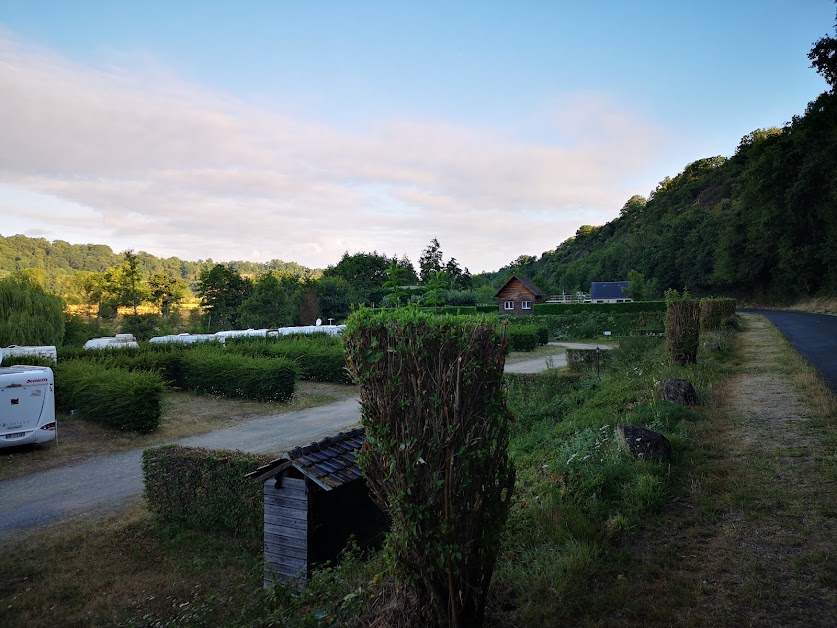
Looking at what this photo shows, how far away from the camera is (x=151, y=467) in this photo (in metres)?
8.23

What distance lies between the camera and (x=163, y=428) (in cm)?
1422

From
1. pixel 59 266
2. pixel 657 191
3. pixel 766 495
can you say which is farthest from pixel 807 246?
pixel 59 266

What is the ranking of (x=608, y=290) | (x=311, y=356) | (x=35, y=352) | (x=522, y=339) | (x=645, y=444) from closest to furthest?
1. (x=645, y=444)
2. (x=35, y=352)
3. (x=311, y=356)
4. (x=522, y=339)
5. (x=608, y=290)

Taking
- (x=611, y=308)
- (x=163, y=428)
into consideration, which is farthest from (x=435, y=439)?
(x=611, y=308)

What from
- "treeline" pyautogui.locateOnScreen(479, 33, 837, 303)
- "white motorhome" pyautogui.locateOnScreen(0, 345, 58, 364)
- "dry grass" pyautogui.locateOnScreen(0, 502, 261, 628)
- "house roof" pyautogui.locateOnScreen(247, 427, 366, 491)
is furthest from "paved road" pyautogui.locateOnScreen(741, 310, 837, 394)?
"white motorhome" pyautogui.locateOnScreen(0, 345, 58, 364)

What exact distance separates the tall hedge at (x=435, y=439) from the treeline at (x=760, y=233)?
1557cm

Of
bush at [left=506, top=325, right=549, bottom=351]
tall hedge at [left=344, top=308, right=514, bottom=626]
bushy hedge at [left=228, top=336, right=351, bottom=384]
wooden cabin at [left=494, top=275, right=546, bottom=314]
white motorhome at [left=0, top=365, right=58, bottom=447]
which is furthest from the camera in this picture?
wooden cabin at [left=494, top=275, right=546, bottom=314]

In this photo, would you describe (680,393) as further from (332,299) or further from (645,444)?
(332,299)

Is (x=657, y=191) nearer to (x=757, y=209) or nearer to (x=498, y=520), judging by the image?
(x=757, y=209)

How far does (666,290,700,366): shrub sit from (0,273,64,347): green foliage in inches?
1247

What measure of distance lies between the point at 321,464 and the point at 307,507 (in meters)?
0.46

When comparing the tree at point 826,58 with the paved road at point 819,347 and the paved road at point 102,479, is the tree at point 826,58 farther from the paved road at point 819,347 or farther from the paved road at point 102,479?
the paved road at point 102,479

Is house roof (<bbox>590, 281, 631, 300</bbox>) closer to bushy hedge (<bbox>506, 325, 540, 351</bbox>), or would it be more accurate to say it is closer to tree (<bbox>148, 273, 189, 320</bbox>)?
bushy hedge (<bbox>506, 325, 540, 351</bbox>)

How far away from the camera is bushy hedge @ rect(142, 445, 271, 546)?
7246 mm
